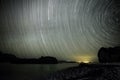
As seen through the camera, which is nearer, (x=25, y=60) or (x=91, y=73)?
(x=91, y=73)

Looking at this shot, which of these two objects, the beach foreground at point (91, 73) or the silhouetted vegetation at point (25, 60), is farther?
the silhouetted vegetation at point (25, 60)

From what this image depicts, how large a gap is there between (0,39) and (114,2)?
34.0 inches

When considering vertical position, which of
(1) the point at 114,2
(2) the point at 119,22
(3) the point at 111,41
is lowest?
(3) the point at 111,41

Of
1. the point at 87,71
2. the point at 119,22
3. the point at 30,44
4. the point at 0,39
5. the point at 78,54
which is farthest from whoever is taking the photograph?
the point at 0,39

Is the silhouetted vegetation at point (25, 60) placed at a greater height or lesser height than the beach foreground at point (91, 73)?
lesser

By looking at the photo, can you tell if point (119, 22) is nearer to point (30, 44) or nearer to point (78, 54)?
point (78, 54)

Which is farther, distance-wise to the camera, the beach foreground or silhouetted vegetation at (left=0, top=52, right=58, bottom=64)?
silhouetted vegetation at (left=0, top=52, right=58, bottom=64)

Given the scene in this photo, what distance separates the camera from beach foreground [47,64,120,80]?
564mm

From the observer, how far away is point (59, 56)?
1269 millimetres

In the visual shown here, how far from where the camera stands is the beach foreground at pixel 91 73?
56 centimetres

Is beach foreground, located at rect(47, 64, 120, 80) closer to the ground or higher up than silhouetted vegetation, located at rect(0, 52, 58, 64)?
higher up

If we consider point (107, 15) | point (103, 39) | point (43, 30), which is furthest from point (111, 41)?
point (43, 30)

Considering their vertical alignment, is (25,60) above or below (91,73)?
below

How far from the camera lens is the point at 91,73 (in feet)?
1.91
